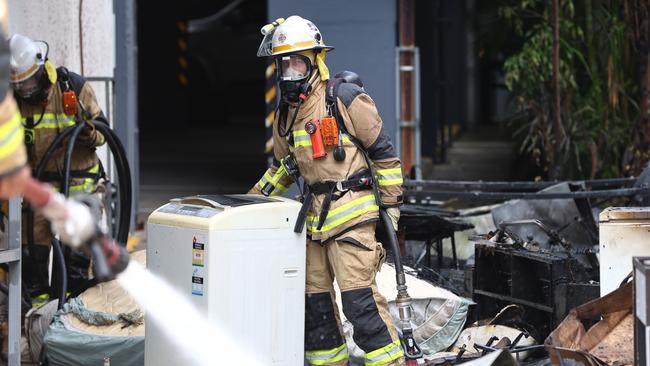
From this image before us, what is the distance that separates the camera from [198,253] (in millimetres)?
5316

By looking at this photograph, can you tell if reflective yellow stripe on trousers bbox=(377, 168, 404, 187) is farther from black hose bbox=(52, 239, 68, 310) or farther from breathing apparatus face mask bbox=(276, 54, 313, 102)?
black hose bbox=(52, 239, 68, 310)

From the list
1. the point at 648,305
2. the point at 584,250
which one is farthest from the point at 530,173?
the point at 648,305

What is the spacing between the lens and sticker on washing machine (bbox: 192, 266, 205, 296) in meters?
5.29

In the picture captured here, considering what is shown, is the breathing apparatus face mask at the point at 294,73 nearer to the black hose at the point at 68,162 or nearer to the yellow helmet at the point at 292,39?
the yellow helmet at the point at 292,39

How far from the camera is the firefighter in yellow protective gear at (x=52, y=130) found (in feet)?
23.4

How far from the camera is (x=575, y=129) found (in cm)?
1112

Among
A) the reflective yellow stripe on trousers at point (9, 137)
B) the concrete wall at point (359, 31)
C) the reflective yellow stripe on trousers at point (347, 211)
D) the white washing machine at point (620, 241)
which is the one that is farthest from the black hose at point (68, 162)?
the concrete wall at point (359, 31)

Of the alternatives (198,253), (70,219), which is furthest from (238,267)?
(70,219)

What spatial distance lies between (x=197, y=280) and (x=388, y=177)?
1.07 metres

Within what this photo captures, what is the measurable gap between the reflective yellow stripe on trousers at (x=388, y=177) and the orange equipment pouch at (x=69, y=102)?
2.32m

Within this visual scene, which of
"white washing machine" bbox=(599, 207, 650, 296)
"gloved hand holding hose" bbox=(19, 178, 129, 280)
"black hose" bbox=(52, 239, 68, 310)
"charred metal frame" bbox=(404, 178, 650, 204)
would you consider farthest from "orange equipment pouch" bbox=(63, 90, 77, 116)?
"gloved hand holding hose" bbox=(19, 178, 129, 280)

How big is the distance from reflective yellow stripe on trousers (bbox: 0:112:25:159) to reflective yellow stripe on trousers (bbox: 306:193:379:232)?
239 centimetres

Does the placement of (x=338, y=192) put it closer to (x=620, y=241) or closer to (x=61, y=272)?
(x=620, y=241)

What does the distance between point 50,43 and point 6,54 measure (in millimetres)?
5106
